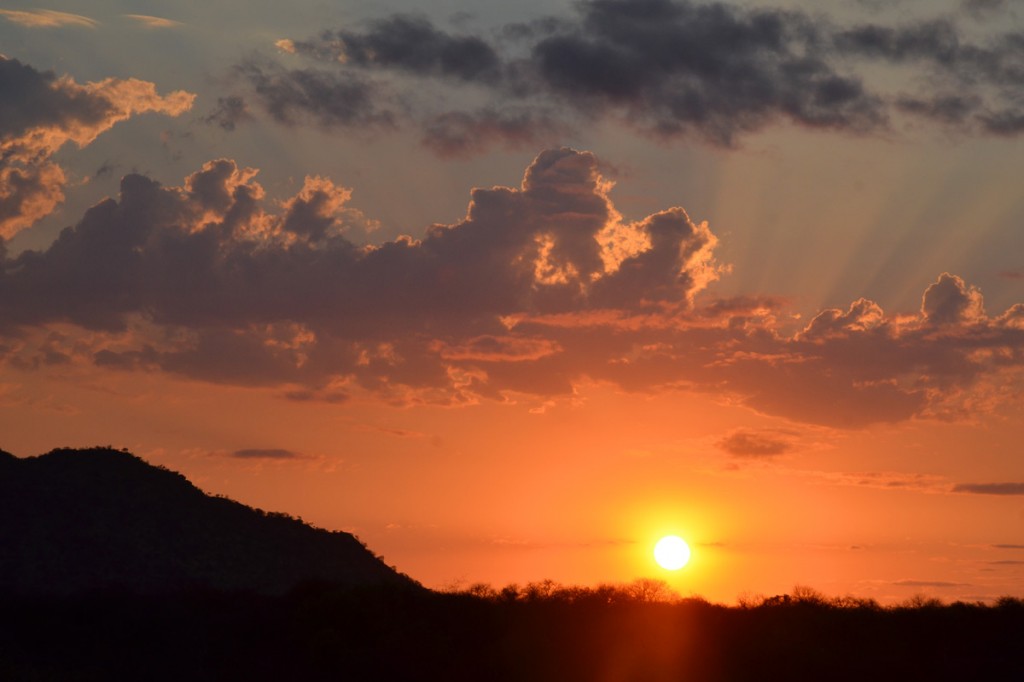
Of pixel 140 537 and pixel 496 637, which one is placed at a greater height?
pixel 140 537

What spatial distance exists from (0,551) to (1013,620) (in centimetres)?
7056

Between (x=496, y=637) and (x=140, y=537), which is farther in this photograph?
(x=140, y=537)

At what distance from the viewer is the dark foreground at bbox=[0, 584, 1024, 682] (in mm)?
64438

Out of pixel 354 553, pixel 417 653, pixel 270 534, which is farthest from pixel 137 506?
pixel 417 653

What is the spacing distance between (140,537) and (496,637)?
3316 cm

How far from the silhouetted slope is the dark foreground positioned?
426cm

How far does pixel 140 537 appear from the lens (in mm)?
88688

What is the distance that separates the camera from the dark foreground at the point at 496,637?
64.4 m

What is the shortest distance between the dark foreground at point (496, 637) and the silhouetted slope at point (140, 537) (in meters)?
4.26

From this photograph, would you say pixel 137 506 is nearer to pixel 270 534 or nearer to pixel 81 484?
pixel 81 484

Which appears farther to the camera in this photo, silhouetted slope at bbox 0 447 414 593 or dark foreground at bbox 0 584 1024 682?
silhouetted slope at bbox 0 447 414 593

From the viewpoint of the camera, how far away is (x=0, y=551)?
3258 inches

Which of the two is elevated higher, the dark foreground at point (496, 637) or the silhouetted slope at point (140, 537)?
the silhouetted slope at point (140, 537)

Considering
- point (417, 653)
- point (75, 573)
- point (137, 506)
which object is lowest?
point (417, 653)
